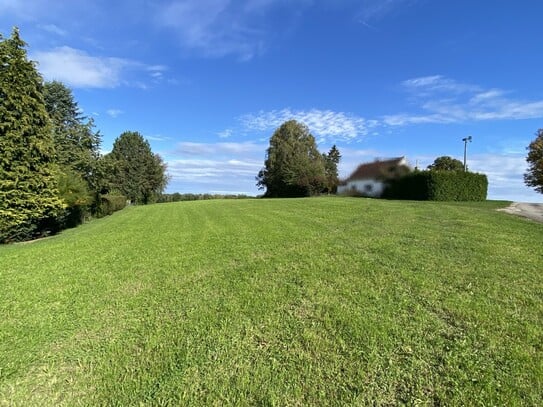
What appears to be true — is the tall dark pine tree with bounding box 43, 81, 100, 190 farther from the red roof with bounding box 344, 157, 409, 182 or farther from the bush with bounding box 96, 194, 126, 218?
the red roof with bounding box 344, 157, 409, 182

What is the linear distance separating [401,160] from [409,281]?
1515 cm

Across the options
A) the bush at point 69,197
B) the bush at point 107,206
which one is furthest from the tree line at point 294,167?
the bush at point 69,197

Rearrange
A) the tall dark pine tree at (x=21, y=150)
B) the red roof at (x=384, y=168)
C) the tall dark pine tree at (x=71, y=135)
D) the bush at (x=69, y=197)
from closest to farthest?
the tall dark pine tree at (x=21, y=150), the bush at (x=69, y=197), the red roof at (x=384, y=168), the tall dark pine tree at (x=71, y=135)

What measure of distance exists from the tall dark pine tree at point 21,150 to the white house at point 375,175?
15603 millimetres

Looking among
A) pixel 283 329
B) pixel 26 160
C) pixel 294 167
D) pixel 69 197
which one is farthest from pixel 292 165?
pixel 283 329

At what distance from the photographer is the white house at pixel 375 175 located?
59.6 feet

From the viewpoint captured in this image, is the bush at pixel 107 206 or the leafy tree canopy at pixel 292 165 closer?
the bush at pixel 107 206

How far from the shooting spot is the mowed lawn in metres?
2.44

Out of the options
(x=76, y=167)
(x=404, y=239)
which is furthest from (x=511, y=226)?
(x=76, y=167)

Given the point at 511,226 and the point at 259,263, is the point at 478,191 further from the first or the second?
the point at 259,263

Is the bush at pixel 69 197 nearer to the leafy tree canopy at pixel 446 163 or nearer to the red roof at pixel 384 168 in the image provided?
the red roof at pixel 384 168

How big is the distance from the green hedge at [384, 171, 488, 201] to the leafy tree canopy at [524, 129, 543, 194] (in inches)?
721

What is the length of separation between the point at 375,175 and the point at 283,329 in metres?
16.8

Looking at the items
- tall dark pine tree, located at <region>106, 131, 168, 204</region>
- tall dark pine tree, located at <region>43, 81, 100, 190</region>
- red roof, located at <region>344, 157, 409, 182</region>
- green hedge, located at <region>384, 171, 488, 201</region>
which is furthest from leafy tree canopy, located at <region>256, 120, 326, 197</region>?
tall dark pine tree, located at <region>43, 81, 100, 190</region>
